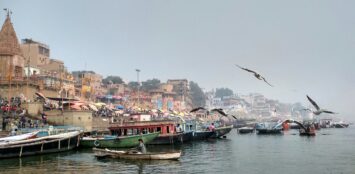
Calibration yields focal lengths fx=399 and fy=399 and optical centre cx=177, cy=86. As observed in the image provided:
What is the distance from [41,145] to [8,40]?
27.2m

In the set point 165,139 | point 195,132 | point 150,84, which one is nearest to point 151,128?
point 165,139

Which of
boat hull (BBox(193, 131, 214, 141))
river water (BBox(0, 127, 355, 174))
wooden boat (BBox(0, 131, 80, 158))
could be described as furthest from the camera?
boat hull (BBox(193, 131, 214, 141))

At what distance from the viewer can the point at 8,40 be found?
54.5 meters

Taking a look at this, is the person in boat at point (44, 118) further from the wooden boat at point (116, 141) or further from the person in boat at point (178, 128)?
the person in boat at point (178, 128)

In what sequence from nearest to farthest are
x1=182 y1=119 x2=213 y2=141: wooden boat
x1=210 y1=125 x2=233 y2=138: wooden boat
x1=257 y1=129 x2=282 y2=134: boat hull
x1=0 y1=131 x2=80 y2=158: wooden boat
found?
1. x1=0 y1=131 x2=80 y2=158: wooden boat
2. x1=182 y1=119 x2=213 y2=141: wooden boat
3. x1=210 y1=125 x2=233 y2=138: wooden boat
4. x1=257 y1=129 x2=282 y2=134: boat hull

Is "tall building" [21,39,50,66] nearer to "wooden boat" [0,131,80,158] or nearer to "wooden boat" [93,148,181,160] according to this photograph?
"wooden boat" [0,131,80,158]

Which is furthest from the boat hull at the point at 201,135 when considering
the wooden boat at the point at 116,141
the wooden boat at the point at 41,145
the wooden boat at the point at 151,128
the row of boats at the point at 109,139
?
the wooden boat at the point at 41,145

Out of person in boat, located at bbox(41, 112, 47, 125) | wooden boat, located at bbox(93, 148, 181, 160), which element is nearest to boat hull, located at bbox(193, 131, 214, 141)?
person in boat, located at bbox(41, 112, 47, 125)

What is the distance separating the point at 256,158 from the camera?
108 feet

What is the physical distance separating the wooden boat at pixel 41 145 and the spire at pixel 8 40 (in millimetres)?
23565

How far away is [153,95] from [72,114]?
219 feet

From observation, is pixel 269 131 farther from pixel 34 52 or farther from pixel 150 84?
pixel 150 84

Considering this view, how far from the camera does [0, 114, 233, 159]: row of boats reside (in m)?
30.1

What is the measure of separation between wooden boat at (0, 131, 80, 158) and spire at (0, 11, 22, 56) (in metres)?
23.6
